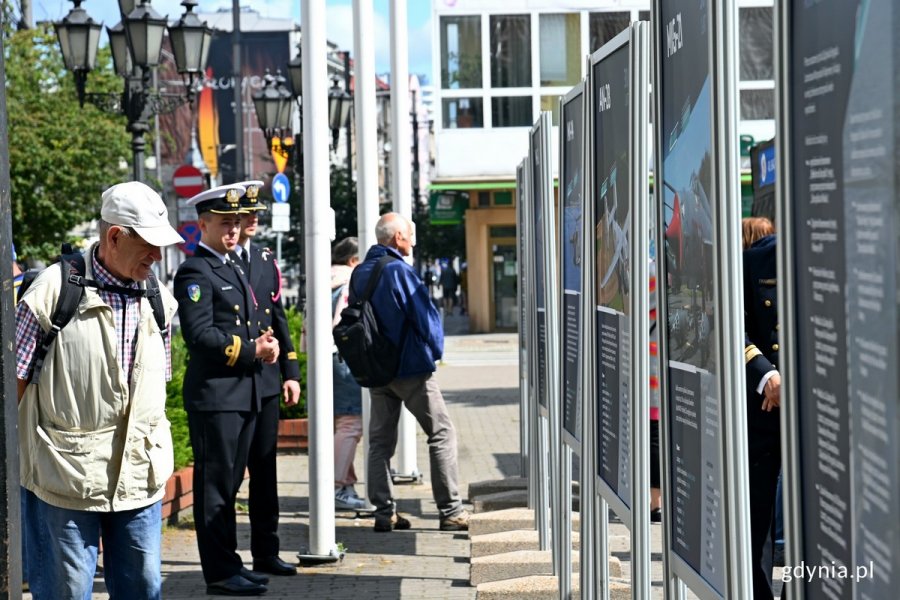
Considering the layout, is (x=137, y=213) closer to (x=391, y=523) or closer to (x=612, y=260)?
(x=612, y=260)

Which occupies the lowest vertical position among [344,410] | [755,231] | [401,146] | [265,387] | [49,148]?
[344,410]

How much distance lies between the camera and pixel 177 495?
9.27 meters

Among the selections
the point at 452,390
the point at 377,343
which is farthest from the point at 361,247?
the point at 452,390

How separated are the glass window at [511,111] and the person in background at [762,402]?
31460 mm

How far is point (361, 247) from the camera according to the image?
1047cm

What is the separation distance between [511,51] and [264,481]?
30.8 metres

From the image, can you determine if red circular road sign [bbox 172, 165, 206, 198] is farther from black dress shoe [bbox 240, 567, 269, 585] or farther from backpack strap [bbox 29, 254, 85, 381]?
backpack strap [bbox 29, 254, 85, 381]

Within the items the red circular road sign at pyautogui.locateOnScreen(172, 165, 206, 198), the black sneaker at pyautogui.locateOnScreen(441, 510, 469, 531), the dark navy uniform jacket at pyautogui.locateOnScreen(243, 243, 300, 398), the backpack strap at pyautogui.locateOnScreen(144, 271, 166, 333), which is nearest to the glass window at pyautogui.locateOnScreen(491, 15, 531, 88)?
the red circular road sign at pyautogui.locateOnScreen(172, 165, 206, 198)

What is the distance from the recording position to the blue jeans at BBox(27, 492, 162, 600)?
4.65 metres

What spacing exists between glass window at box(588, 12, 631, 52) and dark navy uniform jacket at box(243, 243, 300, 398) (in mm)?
30875

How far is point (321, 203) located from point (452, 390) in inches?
514

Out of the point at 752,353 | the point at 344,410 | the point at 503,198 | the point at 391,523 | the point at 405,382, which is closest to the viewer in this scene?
the point at 752,353

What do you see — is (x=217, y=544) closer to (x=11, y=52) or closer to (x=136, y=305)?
(x=136, y=305)

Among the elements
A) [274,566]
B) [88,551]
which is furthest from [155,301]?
[274,566]
